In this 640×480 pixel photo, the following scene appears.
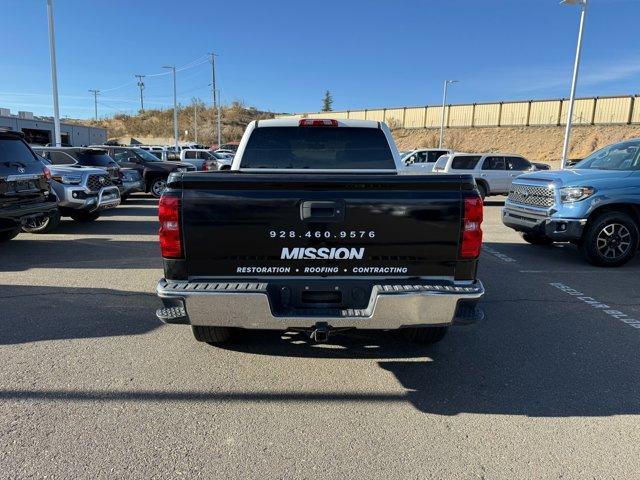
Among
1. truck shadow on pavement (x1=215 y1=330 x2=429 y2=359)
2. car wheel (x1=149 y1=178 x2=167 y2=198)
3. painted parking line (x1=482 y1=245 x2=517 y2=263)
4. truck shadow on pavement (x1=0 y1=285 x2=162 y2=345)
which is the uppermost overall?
car wheel (x1=149 y1=178 x2=167 y2=198)

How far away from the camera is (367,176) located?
328cm

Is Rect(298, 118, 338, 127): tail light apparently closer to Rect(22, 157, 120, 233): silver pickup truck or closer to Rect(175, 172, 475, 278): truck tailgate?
Rect(175, 172, 475, 278): truck tailgate

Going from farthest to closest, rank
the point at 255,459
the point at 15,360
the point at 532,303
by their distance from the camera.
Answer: the point at 532,303, the point at 15,360, the point at 255,459

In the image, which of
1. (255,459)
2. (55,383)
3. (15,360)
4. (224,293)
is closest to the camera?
(255,459)

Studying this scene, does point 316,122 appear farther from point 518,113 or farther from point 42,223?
point 518,113

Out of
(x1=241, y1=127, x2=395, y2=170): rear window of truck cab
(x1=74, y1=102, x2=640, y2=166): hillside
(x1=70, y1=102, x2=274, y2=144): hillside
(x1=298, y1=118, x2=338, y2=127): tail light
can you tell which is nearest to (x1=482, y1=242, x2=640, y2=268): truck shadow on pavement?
(x1=241, y1=127, x2=395, y2=170): rear window of truck cab

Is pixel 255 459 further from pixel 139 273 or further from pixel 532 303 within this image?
pixel 139 273

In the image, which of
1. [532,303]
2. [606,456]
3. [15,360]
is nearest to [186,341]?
[15,360]

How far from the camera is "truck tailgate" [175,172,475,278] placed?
3170 millimetres

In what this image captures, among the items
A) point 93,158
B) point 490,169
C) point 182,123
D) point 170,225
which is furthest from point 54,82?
point 182,123

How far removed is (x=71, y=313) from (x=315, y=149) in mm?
3165

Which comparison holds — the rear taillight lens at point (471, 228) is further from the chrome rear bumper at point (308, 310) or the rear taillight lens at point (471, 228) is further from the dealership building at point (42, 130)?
the dealership building at point (42, 130)

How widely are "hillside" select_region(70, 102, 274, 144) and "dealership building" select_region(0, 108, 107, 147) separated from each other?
16.7 m

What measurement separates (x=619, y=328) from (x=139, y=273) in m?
6.02
